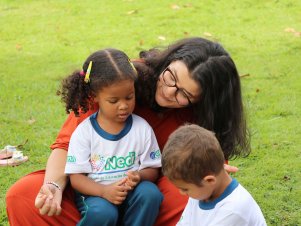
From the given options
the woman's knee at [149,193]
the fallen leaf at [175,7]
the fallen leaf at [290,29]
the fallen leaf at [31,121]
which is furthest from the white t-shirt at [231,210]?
the fallen leaf at [175,7]

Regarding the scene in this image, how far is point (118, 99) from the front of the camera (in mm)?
2971

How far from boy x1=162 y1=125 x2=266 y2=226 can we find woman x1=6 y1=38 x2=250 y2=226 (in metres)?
0.64

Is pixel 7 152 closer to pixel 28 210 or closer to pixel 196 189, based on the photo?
pixel 28 210

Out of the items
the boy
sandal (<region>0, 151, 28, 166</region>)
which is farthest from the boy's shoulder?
sandal (<region>0, 151, 28, 166</region>)

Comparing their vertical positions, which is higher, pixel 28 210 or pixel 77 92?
pixel 77 92

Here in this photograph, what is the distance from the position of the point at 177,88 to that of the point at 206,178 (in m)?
0.81

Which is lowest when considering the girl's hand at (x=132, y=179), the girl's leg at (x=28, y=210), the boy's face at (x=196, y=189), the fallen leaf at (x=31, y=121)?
the fallen leaf at (x=31, y=121)

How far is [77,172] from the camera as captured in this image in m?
3.06

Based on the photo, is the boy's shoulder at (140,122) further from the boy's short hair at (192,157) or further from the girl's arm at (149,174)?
the boy's short hair at (192,157)

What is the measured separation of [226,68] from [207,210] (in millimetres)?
929

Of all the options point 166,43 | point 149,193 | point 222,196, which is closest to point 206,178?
point 222,196

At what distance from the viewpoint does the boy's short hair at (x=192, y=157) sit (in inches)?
90.7

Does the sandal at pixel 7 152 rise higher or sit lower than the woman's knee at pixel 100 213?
lower

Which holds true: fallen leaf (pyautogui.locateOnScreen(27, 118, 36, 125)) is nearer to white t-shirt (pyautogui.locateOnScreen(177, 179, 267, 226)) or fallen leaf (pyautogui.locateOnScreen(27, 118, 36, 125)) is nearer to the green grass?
the green grass
